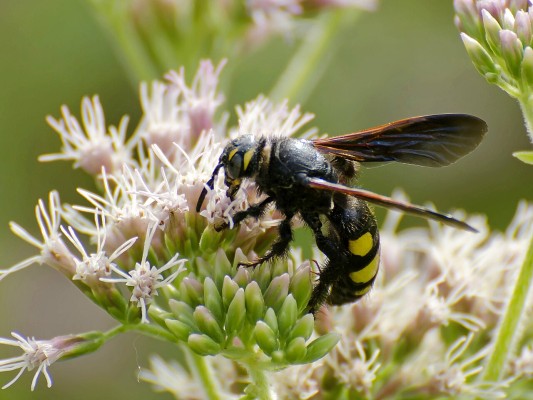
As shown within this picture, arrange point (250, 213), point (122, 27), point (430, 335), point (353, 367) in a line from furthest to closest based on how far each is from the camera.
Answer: point (122, 27)
point (430, 335)
point (353, 367)
point (250, 213)

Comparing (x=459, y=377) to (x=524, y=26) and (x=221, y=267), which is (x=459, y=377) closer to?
(x=221, y=267)

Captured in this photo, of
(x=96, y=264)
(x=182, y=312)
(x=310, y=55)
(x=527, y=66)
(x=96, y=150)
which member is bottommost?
(x=182, y=312)

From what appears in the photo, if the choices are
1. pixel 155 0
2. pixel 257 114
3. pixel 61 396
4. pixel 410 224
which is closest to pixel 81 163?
pixel 257 114

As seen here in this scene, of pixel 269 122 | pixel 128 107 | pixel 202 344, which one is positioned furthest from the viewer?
pixel 128 107

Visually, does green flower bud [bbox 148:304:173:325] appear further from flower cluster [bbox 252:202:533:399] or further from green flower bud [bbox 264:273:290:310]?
flower cluster [bbox 252:202:533:399]

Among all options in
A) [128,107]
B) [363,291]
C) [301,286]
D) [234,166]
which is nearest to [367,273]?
[363,291]

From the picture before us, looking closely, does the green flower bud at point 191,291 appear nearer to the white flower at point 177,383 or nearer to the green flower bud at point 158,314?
the green flower bud at point 158,314

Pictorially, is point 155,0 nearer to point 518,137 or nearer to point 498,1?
point 498,1
